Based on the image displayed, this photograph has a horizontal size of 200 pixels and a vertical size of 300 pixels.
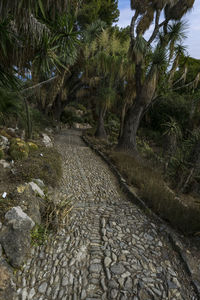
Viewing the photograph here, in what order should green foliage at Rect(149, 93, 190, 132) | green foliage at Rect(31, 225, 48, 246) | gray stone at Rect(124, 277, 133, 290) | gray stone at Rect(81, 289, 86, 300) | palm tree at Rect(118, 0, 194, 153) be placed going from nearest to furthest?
gray stone at Rect(81, 289, 86, 300) → gray stone at Rect(124, 277, 133, 290) → green foliage at Rect(31, 225, 48, 246) → palm tree at Rect(118, 0, 194, 153) → green foliage at Rect(149, 93, 190, 132)

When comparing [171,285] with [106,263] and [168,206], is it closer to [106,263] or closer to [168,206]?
[106,263]

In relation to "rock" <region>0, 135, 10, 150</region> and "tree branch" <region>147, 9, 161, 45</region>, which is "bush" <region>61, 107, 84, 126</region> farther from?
"rock" <region>0, 135, 10, 150</region>

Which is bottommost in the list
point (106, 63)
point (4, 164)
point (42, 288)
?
point (42, 288)

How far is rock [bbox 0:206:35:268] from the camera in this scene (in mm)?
1731

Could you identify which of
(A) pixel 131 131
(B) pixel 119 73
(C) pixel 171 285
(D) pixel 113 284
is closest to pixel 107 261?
(D) pixel 113 284

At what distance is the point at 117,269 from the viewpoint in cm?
185

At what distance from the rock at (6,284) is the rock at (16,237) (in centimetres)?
11

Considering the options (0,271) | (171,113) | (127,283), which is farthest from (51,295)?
(171,113)

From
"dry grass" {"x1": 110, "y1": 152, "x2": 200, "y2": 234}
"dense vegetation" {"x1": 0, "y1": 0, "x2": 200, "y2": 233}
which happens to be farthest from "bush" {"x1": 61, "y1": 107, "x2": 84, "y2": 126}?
"dry grass" {"x1": 110, "y1": 152, "x2": 200, "y2": 234}

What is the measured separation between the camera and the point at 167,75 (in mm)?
6531

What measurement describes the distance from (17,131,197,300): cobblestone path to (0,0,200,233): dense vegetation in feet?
2.61

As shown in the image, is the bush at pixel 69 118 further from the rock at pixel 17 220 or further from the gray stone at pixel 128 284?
the gray stone at pixel 128 284

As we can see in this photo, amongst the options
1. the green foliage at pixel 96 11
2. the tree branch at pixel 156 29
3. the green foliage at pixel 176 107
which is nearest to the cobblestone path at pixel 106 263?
the tree branch at pixel 156 29

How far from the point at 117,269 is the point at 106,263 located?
0.15 m
